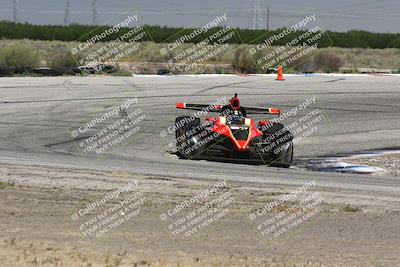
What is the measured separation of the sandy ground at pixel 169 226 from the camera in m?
8.41

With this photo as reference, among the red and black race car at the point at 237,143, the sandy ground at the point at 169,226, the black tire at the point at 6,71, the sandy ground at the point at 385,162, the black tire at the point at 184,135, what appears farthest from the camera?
the black tire at the point at 6,71

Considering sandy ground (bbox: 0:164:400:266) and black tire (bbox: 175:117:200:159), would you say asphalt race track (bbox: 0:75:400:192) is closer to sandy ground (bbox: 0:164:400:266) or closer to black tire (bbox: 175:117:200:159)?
black tire (bbox: 175:117:200:159)

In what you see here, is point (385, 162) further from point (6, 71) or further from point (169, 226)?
point (6, 71)

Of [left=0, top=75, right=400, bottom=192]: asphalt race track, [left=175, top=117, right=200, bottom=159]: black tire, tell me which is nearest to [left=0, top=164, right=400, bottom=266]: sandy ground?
[left=0, top=75, right=400, bottom=192]: asphalt race track

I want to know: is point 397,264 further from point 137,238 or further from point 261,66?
point 261,66

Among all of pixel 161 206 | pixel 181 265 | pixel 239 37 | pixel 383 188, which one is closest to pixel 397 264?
pixel 181 265

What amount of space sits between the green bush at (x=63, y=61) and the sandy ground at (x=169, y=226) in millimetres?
32893

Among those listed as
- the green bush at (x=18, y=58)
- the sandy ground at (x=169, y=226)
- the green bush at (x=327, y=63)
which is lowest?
the green bush at (x=327, y=63)

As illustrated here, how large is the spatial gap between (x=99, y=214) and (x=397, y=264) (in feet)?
13.1

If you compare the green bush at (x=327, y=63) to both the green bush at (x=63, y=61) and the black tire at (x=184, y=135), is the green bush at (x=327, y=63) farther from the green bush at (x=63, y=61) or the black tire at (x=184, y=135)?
the black tire at (x=184, y=135)

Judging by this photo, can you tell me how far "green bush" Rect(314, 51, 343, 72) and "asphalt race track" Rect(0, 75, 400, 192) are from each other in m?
12.9

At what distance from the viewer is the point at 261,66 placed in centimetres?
4884

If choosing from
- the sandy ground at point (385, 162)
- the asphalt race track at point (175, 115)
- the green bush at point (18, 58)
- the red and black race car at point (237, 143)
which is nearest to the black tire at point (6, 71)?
the asphalt race track at point (175, 115)

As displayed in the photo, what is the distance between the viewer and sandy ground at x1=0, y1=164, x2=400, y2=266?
8414 millimetres
